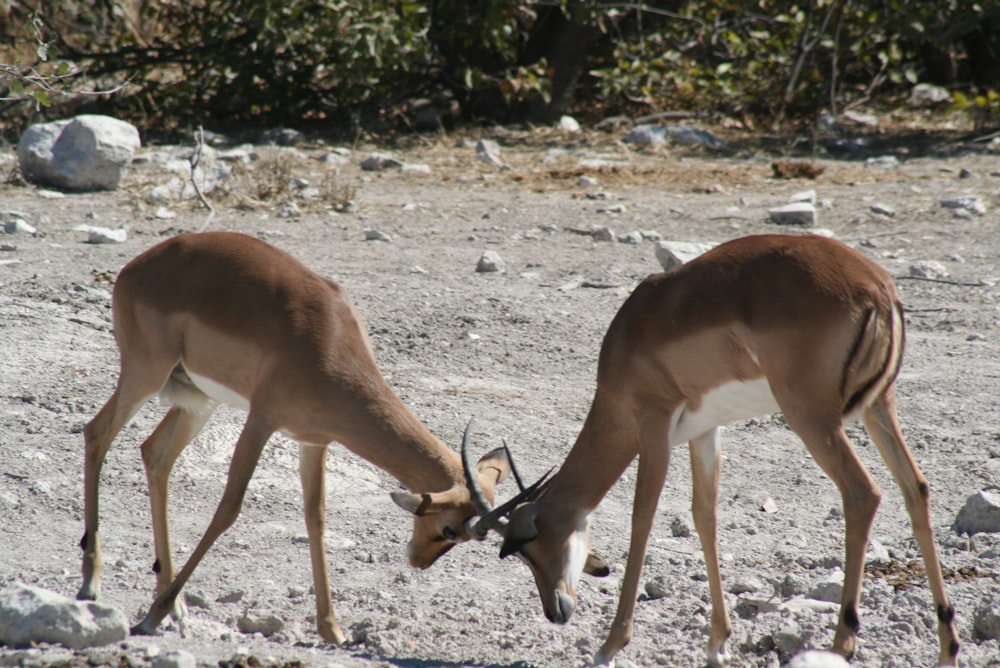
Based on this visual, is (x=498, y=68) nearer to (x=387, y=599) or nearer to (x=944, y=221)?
(x=944, y=221)

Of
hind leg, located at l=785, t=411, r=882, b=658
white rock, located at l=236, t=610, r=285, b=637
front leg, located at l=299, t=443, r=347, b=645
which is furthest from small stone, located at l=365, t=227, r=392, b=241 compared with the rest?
hind leg, located at l=785, t=411, r=882, b=658

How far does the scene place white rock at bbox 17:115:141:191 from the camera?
35.4ft

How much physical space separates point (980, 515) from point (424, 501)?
2648 millimetres

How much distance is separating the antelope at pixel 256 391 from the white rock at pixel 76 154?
6.71 metres

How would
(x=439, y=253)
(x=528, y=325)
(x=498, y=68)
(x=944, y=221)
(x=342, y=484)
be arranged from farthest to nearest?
(x=498, y=68), (x=944, y=221), (x=439, y=253), (x=528, y=325), (x=342, y=484)

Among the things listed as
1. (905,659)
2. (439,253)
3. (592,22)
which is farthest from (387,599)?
(592,22)

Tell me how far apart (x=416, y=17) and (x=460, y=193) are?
10.9 ft

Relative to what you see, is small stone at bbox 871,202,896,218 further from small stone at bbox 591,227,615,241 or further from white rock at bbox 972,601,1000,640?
white rock at bbox 972,601,1000,640

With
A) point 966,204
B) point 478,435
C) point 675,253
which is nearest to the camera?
point 478,435

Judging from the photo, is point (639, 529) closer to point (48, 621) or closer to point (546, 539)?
point (546, 539)

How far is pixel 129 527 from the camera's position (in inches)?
200

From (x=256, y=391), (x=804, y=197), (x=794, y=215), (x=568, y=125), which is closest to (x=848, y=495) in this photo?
(x=256, y=391)

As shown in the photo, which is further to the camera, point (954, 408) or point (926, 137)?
point (926, 137)

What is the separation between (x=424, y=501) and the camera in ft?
12.5
